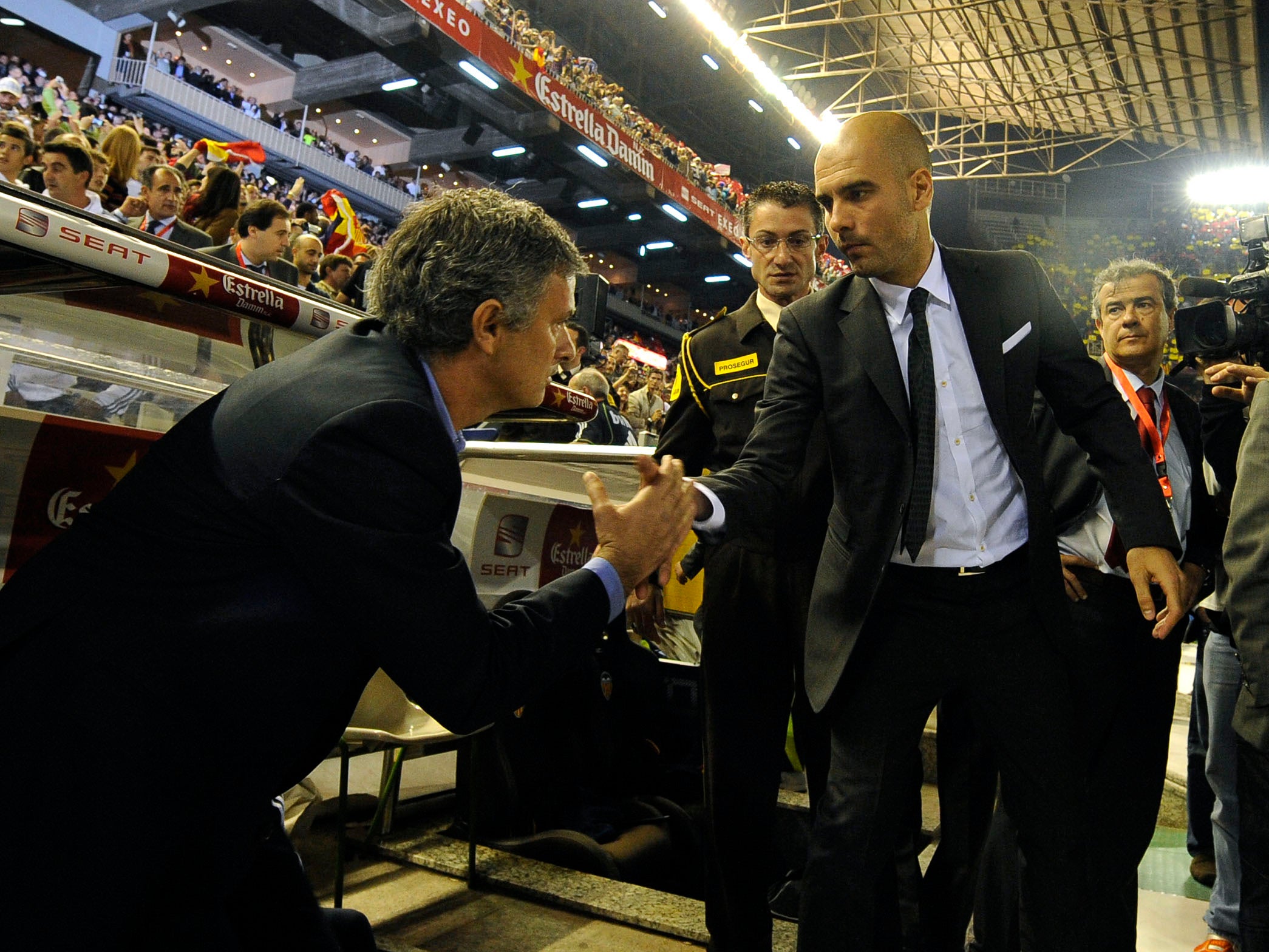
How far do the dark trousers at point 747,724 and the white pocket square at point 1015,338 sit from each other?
63cm

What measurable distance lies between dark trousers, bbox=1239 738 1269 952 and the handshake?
57.0 inches

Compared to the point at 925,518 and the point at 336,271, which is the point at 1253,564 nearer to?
the point at 925,518

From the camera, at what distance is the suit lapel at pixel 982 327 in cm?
175

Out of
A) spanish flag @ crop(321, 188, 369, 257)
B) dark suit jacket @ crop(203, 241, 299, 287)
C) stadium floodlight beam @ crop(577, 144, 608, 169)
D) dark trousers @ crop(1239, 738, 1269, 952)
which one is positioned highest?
stadium floodlight beam @ crop(577, 144, 608, 169)

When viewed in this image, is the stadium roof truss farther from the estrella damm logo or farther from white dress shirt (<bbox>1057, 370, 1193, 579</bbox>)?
the estrella damm logo

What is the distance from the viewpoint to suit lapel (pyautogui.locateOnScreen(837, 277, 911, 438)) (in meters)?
1.74

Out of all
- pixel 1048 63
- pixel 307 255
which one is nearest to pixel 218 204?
pixel 307 255

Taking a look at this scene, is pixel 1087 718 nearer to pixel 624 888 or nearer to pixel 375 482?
pixel 624 888

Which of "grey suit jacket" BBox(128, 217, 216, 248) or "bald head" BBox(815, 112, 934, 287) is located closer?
"bald head" BBox(815, 112, 934, 287)

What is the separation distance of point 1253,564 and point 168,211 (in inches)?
168

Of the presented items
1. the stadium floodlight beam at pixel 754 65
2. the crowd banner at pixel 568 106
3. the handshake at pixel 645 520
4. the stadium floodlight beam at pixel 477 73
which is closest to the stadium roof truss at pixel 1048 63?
the stadium floodlight beam at pixel 754 65

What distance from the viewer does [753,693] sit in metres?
2.18

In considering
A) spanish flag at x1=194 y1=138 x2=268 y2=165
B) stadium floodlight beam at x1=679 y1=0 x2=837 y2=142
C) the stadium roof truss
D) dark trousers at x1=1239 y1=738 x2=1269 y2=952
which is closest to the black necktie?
dark trousers at x1=1239 y1=738 x2=1269 y2=952

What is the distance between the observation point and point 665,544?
1.47 m
